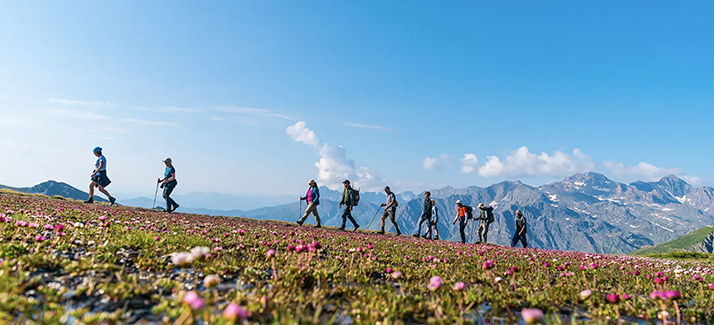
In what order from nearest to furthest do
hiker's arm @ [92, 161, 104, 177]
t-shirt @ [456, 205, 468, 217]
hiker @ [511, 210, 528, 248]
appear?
1. hiker's arm @ [92, 161, 104, 177]
2. hiker @ [511, 210, 528, 248]
3. t-shirt @ [456, 205, 468, 217]

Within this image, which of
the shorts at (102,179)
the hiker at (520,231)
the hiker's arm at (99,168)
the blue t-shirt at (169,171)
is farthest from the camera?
the hiker at (520,231)

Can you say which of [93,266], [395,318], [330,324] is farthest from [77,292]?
[395,318]

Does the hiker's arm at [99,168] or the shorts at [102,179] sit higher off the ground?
the hiker's arm at [99,168]

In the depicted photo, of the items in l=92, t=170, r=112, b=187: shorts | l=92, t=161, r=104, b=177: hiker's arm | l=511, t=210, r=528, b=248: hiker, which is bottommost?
l=511, t=210, r=528, b=248: hiker

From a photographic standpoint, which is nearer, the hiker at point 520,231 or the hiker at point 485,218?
the hiker at point 520,231

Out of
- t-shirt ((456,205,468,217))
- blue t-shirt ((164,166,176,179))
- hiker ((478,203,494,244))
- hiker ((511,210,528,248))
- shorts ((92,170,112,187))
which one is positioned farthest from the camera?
t-shirt ((456,205,468,217))

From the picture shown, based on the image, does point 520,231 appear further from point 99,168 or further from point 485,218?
point 99,168

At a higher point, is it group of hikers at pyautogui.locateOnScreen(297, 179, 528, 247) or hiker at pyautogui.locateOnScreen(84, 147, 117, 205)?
hiker at pyautogui.locateOnScreen(84, 147, 117, 205)

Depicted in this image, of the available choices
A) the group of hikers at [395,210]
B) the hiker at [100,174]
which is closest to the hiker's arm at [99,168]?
the hiker at [100,174]

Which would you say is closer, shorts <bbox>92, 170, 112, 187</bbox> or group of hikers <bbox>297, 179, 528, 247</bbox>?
shorts <bbox>92, 170, 112, 187</bbox>

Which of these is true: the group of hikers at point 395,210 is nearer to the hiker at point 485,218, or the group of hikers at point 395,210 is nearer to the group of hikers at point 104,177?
the hiker at point 485,218

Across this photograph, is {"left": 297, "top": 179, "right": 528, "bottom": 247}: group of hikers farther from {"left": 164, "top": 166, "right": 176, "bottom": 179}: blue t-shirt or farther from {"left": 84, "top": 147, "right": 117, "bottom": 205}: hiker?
{"left": 84, "top": 147, "right": 117, "bottom": 205}: hiker

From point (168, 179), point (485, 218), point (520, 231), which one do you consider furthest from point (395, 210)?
point (168, 179)

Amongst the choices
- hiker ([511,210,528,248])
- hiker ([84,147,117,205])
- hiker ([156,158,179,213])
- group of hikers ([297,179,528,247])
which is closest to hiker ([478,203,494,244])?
group of hikers ([297,179,528,247])
